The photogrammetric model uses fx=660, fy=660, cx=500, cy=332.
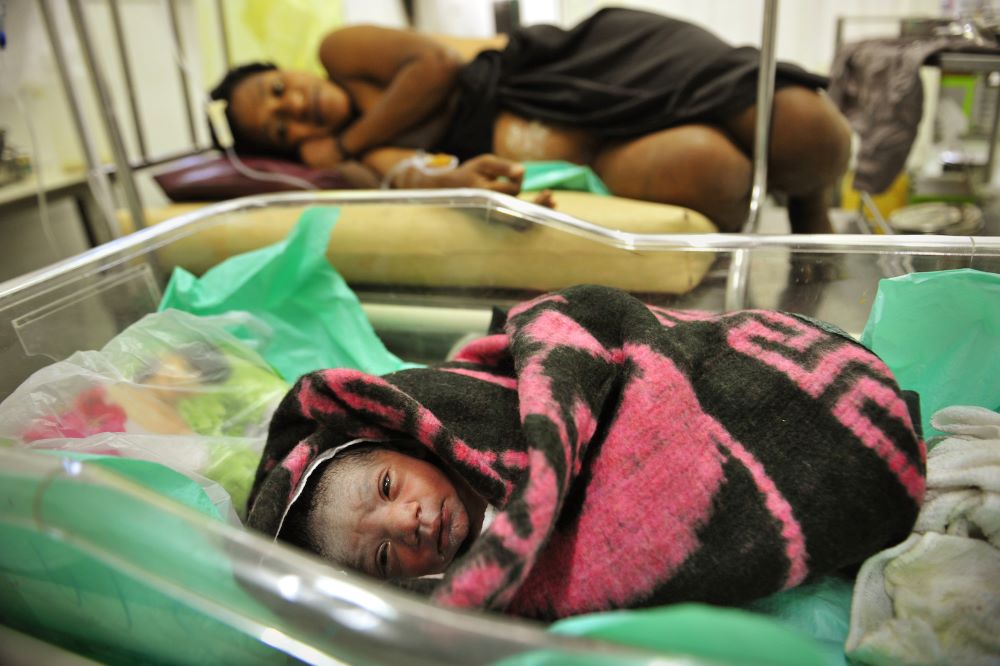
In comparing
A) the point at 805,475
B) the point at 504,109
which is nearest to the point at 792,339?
the point at 805,475

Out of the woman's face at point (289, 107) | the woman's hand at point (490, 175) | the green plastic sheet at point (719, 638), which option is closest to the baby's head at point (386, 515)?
the green plastic sheet at point (719, 638)

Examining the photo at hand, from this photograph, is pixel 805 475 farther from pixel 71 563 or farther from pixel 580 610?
pixel 71 563

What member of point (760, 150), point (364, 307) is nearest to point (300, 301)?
point (364, 307)

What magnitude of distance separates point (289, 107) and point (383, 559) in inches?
54.6

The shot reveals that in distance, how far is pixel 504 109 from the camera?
5.02 feet

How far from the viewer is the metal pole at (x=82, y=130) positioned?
117 centimetres

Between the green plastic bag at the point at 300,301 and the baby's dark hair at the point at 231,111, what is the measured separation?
0.84m

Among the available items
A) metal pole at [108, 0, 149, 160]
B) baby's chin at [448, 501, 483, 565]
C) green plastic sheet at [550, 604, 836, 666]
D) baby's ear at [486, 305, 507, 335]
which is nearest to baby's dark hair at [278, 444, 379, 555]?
baby's chin at [448, 501, 483, 565]

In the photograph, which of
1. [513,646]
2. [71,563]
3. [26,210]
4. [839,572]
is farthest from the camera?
[26,210]

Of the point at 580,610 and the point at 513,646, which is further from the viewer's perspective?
the point at 580,610

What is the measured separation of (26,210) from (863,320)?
2.20m

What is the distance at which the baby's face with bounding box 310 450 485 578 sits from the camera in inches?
21.8

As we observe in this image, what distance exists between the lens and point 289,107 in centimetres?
164

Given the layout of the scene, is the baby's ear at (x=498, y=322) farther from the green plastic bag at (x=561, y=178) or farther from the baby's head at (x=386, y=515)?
the green plastic bag at (x=561, y=178)
